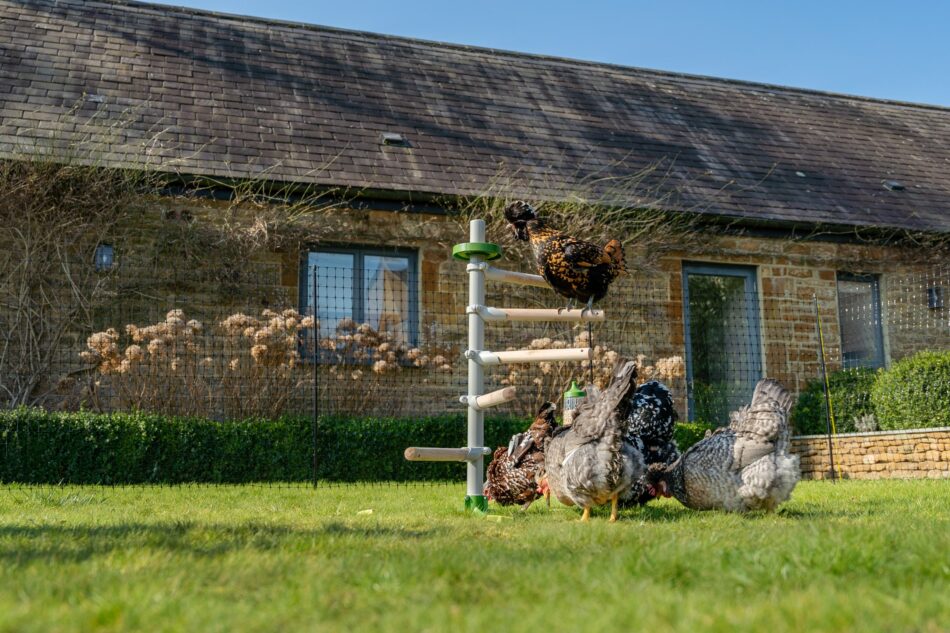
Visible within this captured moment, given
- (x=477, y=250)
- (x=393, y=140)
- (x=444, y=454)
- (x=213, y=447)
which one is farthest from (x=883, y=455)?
(x=393, y=140)

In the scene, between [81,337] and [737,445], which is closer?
[737,445]

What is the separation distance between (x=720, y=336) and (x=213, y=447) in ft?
27.5

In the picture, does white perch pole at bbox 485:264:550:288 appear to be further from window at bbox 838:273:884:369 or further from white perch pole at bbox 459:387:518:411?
window at bbox 838:273:884:369

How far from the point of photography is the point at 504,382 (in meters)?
12.2

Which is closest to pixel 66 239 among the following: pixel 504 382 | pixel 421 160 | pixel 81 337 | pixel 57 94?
pixel 81 337

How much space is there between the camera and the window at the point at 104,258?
1150cm

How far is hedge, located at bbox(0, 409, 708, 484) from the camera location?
8883 mm

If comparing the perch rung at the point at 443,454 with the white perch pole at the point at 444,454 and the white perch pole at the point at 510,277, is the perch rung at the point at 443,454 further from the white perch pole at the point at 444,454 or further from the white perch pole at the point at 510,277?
the white perch pole at the point at 510,277

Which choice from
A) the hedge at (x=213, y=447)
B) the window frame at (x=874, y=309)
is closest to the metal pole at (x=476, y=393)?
the hedge at (x=213, y=447)

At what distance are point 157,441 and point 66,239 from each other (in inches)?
146

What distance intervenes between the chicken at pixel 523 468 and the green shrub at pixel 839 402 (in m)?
7.38

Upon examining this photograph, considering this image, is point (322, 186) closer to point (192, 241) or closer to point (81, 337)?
point (192, 241)

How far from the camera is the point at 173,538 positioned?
388 centimetres

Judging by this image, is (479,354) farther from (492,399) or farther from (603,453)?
(603,453)
